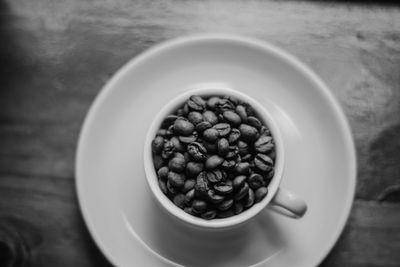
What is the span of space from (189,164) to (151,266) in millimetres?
232

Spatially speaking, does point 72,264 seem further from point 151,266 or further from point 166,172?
point 166,172

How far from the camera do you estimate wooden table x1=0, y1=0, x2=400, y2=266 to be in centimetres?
88

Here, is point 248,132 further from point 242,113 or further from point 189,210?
point 189,210

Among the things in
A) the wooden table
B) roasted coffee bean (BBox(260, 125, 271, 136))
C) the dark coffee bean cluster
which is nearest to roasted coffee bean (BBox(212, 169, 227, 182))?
the dark coffee bean cluster

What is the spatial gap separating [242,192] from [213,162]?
6cm

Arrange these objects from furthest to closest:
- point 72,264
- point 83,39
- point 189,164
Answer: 1. point 83,39
2. point 72,264
3. point 189,164

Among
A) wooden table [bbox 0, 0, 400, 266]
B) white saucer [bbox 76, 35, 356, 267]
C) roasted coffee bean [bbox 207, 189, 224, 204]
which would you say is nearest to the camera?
roasted coffee bean [bbox 207, 189, 224, 204]

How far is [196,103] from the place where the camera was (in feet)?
2.28

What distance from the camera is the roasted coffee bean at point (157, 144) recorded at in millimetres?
672

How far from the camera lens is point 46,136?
3.09 ft

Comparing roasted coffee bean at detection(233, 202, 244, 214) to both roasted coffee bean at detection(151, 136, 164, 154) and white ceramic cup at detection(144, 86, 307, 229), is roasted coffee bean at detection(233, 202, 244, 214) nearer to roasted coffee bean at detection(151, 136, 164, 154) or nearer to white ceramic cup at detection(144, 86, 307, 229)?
white ceramic cup at detection(144, 86, 307, 229)

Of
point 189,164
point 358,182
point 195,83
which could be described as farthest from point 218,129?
point 358,182

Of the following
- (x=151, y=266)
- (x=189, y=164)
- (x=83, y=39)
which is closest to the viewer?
(x=189, y=164)

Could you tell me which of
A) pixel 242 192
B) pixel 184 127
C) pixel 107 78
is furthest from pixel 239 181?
pixel 107 78
